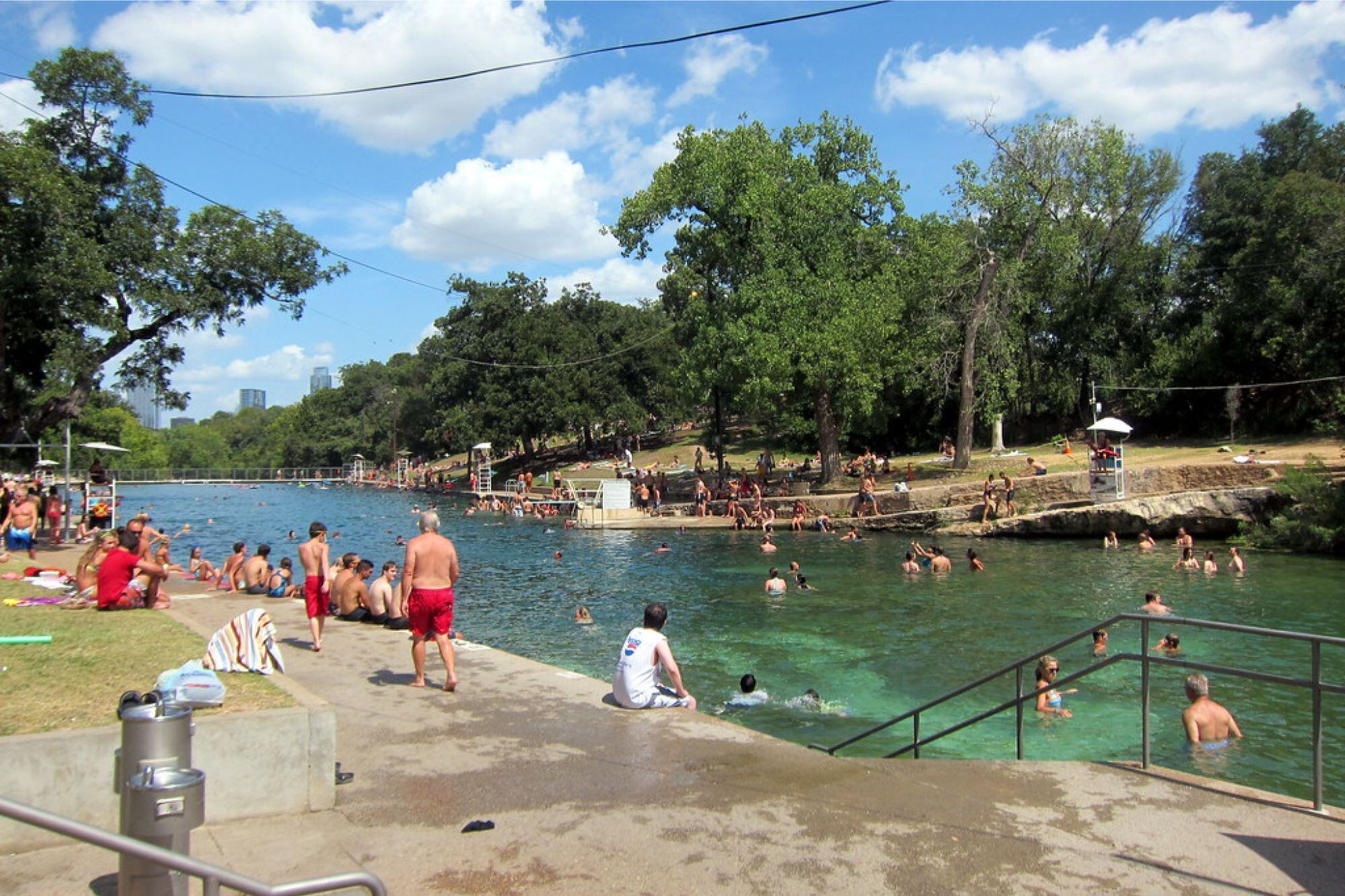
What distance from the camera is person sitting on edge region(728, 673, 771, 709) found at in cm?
1280

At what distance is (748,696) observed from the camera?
13047mm

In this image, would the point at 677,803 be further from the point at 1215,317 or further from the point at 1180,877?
the point at 1215,317

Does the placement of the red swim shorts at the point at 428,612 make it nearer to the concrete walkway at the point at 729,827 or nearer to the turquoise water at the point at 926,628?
the concrete walkway at the point at 729,827

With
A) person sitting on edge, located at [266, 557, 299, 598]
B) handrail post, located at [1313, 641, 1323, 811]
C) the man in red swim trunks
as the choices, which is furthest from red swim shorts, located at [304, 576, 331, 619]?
handrail post, located at [1313, 641, 1323, 811]

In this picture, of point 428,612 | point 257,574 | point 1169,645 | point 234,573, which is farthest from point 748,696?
point 234,573

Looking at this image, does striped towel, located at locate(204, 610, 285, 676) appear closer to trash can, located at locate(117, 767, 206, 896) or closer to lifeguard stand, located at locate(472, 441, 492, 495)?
trash can, located at locate(117, 767, 206, 896)

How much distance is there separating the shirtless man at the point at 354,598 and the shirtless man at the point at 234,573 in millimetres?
4809

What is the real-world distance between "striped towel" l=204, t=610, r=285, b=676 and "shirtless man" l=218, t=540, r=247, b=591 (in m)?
11.2

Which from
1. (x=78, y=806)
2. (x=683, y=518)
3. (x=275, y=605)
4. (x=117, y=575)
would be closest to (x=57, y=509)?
(x=275, y=605)

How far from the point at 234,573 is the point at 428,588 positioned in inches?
466

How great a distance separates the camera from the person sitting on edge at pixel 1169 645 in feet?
43.7

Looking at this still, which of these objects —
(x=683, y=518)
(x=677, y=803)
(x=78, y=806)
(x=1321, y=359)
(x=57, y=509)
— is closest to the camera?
(x=78, y=806)

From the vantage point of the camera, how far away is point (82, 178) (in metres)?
22.6

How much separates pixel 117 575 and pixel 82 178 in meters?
16.0
